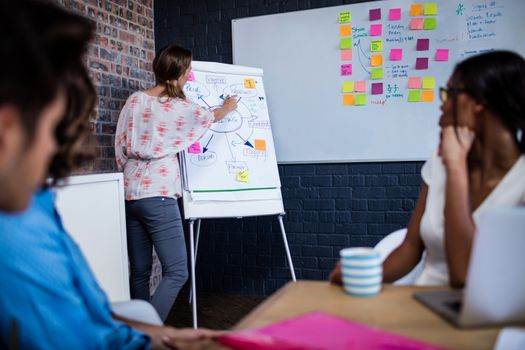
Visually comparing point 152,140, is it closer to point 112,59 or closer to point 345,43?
point 112,59

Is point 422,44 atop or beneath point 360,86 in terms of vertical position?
atop

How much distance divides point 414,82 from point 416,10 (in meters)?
0.46

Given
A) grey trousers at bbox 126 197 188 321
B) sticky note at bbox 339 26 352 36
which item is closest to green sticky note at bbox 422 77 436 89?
sticky note at bbox 339 26 352 36

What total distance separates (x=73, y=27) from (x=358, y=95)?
2.88 m

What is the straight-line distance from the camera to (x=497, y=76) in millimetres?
1281

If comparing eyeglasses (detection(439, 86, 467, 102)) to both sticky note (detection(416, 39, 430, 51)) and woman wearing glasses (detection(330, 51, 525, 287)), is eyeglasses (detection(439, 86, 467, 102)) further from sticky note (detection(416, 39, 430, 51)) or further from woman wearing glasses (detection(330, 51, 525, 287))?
sticky note (detection(416, 39, 430, 51))

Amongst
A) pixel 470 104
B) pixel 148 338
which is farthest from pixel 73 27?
pixel 470 104

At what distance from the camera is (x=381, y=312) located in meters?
0.95

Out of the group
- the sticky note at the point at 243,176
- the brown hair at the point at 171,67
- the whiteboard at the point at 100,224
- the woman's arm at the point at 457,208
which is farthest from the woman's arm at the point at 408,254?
the sticky note at the point at 243,176

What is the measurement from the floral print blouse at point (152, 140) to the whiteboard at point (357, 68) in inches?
40.0

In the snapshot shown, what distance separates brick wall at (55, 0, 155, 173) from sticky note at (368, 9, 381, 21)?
173 centimetres

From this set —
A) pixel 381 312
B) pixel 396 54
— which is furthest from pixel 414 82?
pixel 381 312

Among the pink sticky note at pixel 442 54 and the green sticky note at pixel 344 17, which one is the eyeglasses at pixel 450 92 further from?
the green sticky note at pixel 344 17

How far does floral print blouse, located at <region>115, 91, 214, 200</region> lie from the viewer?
258 cm
